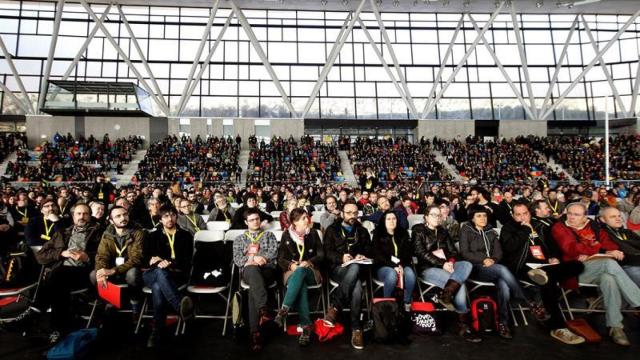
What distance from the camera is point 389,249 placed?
16.1 ft

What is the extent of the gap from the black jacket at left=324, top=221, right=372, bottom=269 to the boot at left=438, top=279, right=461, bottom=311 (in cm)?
103

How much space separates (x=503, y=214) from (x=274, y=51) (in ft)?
100.0

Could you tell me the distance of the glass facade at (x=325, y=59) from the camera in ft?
105

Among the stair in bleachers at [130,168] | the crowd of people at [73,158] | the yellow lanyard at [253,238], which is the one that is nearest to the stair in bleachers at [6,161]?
the crowd of people at [73,158]

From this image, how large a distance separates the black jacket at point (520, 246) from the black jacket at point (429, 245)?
2.19 ft

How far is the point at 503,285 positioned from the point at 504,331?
52 centimetres

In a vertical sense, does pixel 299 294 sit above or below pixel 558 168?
below

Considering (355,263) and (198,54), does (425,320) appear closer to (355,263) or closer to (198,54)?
(355,263)

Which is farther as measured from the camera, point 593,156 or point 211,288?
point 593,156

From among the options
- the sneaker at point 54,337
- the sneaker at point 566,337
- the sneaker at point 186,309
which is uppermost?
the sneaker at point 186,309

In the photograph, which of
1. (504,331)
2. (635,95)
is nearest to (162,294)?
(504,331)

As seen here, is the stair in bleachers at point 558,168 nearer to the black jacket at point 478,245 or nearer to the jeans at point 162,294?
the black jacket at point 478,245

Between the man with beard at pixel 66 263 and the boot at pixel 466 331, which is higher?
the man with beard at pixel 66 263

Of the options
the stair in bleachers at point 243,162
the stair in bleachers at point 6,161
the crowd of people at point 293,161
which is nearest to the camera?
the crowd of people at point 293,161
